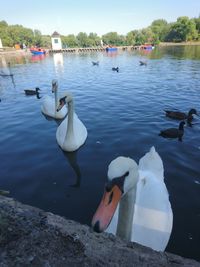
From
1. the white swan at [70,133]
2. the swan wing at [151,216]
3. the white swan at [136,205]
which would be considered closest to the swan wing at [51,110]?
the white swan at [70,133]

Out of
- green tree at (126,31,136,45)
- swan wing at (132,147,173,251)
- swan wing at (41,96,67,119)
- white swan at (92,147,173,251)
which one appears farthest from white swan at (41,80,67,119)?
green tree at (126,31,136,45)

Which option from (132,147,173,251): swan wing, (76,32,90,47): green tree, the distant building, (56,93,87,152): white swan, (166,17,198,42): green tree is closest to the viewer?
(132,147,173,251): swan wing

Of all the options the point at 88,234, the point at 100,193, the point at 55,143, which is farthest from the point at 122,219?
the point at 55,143

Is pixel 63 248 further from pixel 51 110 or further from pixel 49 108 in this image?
pixel 49 108

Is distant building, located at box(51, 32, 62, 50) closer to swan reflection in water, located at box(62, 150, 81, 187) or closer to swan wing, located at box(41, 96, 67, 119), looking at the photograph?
swan wing, located at box(41, 96, 67, 119)

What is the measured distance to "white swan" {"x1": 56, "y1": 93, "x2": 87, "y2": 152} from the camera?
8227 millimetres

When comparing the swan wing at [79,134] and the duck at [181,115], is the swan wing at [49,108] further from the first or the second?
the duck at [181,115]

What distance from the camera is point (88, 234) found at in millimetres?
3105

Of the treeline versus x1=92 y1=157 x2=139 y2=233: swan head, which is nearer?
x1=92 y1=157 x2=139 y2=233: swan head

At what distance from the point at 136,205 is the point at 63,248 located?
1.79 metres

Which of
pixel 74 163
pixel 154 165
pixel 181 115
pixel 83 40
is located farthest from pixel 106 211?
pixel 83 40

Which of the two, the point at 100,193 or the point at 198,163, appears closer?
the point at 100,193

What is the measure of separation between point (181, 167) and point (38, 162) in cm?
454

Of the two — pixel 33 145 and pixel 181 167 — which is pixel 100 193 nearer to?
pixel 181 167
